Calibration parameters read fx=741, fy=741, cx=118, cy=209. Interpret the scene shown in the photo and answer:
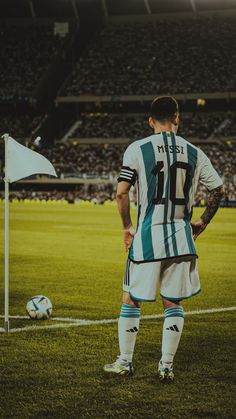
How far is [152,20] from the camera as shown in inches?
2980

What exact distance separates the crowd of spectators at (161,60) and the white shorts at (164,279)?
62770mm

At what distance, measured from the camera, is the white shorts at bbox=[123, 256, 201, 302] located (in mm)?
5969

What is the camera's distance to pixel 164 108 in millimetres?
6035

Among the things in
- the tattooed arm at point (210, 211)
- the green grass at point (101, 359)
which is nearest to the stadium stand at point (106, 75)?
the green grass at point (101, 359)

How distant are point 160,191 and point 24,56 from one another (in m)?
72.1

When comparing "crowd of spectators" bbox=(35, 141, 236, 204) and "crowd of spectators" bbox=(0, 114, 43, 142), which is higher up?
"crowd of spectators" bbox=(0, 114, 43, 142)

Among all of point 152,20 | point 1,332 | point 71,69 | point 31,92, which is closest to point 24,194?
A: point 31,92

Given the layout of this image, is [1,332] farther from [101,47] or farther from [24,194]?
[101,47]

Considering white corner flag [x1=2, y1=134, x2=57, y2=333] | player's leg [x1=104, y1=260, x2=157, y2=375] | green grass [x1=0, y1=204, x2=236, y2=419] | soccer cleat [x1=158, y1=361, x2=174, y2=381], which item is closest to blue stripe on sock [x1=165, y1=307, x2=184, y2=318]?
player's leg [x1=104, y1=260, x2=157, y2=375]

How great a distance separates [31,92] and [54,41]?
26.5 feet

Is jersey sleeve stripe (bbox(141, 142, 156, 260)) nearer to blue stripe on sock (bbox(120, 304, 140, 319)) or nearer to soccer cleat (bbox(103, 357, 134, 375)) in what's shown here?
blue stripe on sock (bbox(120, 304, 140, 319))

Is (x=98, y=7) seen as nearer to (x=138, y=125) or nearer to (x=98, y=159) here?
(x=138, y=125)

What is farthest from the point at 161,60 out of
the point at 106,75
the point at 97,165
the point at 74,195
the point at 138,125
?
the point at 74,195

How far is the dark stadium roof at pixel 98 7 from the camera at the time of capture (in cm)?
7275
